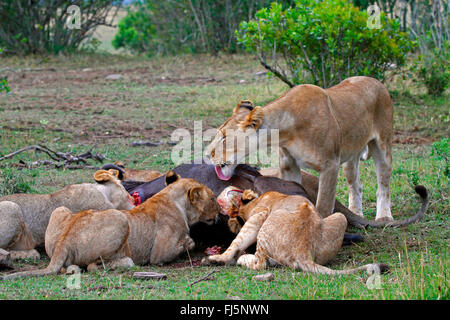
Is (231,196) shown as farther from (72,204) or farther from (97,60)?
(97,60)

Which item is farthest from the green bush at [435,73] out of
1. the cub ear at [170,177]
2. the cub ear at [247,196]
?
the cub ear at [170,177]

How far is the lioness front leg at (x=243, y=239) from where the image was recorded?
18.3 feet

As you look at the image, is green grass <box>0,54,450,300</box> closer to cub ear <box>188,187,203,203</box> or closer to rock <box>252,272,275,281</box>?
rock <box>252,272,275,281</box>

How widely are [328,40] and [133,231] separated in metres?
7.00

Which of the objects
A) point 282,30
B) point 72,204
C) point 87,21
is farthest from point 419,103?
point 87,21

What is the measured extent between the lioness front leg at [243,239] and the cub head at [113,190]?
116 centimetres

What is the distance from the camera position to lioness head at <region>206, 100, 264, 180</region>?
645 centimetres

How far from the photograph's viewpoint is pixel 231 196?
21.3 ft

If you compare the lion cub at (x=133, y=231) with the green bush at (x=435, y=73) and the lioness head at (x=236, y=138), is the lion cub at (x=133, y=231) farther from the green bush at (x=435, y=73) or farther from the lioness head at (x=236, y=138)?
the green bush at (x=435, y=73)

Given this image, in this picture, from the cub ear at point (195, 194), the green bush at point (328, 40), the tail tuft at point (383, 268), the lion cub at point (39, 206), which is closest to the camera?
the tail tuft at point (383, 268)

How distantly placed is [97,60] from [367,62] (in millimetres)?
10603

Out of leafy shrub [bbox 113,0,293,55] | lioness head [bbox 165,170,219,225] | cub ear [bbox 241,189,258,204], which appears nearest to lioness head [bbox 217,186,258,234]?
cub ear [bbox 241,189,258,204]

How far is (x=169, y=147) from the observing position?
10852 millimetres

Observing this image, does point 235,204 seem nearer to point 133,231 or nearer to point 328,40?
point 133,231
